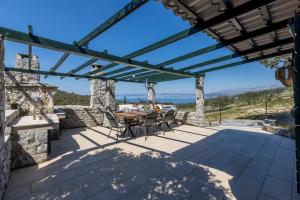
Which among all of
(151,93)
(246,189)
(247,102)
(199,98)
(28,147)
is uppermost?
(151,93)

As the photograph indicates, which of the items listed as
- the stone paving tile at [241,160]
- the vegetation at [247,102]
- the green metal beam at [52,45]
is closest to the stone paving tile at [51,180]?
the green metal beam at [52,45]

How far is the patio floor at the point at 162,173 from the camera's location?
81.7 inches

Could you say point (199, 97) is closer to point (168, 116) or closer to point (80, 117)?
point (168, 116)

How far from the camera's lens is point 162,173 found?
8.66 ft

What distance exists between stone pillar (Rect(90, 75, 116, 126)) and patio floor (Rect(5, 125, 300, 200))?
308cm

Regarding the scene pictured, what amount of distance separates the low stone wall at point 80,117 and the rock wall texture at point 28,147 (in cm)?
356

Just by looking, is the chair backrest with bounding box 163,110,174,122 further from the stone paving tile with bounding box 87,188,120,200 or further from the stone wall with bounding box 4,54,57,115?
the stone wall with bounding box 4,54,57,115

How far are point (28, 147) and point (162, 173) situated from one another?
2727mm

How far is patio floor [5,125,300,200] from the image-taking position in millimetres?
2076

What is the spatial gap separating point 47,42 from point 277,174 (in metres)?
4.92

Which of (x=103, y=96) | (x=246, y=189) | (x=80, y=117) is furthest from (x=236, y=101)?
(x=246, y=189)

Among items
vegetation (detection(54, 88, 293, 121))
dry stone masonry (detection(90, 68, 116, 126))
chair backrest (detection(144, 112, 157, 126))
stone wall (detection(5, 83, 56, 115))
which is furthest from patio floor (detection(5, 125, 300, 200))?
vegetation (detection(54, 88, 293, 121))

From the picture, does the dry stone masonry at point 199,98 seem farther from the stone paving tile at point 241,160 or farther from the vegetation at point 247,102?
the vegetation at point 247,102

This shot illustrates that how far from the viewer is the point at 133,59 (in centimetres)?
420
